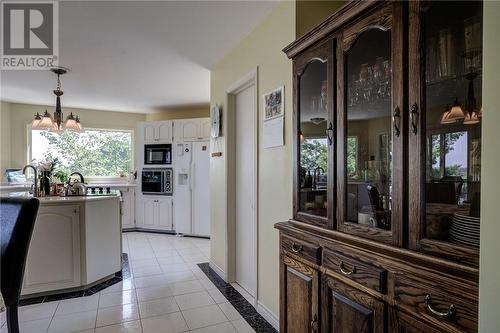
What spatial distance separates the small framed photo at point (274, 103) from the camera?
2191 mm

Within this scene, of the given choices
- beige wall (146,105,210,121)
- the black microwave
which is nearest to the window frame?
beige wall (146,105,210,121)

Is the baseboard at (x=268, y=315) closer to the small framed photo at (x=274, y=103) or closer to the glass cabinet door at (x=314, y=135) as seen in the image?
the glass cabinet door at (x=314, y=135)

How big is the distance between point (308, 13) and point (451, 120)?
1.43m

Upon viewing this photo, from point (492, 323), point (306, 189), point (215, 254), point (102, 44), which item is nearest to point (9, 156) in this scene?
point (102, 44)

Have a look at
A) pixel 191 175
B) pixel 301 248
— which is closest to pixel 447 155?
pixel 301 248

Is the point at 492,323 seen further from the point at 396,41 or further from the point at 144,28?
the point at 144,28

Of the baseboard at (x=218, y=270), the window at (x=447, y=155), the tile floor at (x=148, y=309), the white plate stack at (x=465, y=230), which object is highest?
the window at (x=447, y=155)

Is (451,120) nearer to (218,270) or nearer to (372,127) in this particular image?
(372,127)

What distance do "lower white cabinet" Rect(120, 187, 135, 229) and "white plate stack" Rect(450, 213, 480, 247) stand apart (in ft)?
19.2

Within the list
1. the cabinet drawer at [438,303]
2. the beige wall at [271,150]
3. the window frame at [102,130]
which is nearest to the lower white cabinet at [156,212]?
the window frame at [102,130]

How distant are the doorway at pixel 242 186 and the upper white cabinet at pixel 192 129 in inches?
86.4

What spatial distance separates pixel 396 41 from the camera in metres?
1.05

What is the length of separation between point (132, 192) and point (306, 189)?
5.09 m

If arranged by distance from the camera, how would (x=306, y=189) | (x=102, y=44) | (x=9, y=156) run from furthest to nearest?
(x=9, y=156) → (x=102, y=44) → (x=306, y=189)
